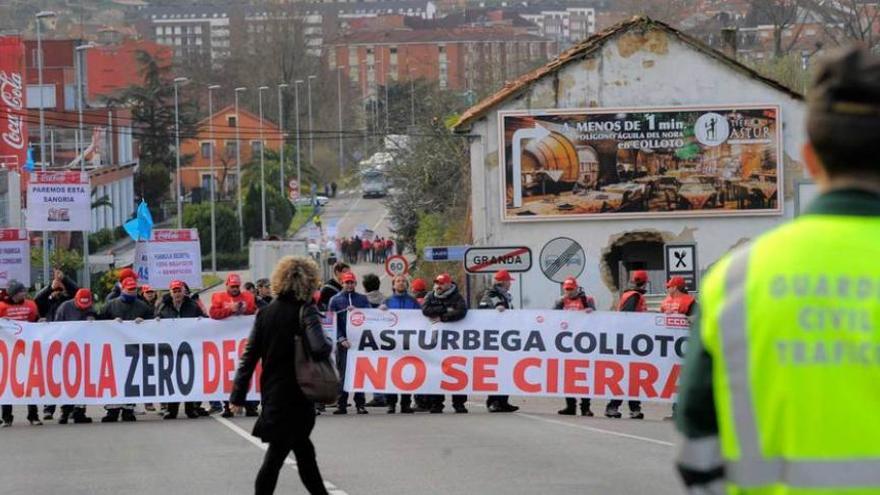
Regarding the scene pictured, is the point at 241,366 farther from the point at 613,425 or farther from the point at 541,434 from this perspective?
the point at 613,425

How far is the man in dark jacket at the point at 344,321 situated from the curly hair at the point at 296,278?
1065 centimetres

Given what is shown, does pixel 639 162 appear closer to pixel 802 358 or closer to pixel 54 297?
pixel 54 297

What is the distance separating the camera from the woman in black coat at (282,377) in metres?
9.33

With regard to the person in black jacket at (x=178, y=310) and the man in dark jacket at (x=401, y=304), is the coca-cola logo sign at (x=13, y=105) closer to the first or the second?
the person in black jacket at (x=178, y=310)

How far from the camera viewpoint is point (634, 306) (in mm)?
20891

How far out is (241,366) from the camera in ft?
31.1

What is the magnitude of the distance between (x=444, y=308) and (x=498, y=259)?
819 cm

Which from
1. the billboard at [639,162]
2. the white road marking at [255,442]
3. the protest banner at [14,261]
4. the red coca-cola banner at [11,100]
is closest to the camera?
the white road marking at [255,442]

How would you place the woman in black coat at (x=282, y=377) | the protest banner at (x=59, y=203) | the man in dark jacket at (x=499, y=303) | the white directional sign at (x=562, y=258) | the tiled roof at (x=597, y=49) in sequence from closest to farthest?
the woman in black coat at (x=282, y=377), the man in dark jacket at (x=499, y=303), the white directional sign at (x=562, y=258), the protest banner at (x=59, y=203), the tiled roof at (x=597, y=49)

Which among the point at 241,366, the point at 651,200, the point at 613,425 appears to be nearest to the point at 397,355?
the point at 613,425

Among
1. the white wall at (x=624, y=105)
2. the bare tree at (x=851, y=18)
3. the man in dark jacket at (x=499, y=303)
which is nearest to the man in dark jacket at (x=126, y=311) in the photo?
the man in dark jacket at (x=499, y=303)

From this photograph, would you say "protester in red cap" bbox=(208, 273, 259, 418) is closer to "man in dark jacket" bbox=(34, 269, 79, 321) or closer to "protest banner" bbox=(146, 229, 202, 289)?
"man in dark jacket" bbox=(34, 269, 79, 321)

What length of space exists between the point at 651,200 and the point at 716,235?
1741mm

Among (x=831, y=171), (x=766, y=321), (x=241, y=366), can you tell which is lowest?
(x=241, y=366)
